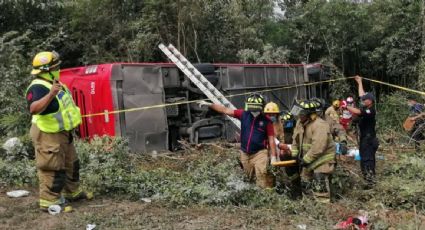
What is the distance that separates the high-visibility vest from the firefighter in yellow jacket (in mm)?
2749

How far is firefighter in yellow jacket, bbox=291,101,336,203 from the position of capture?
5.81 m

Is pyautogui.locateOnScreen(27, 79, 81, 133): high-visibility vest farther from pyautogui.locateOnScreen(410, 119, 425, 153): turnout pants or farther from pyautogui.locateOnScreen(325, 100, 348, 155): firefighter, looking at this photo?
pyautogui.locateOnScreen(410, 119, 425, 153): turnout pants

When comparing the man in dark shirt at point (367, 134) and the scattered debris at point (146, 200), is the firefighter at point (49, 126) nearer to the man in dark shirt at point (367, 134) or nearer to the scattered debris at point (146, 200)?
the scattered debris at point (146, 200)

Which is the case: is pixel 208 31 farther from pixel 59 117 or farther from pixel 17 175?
pixel 59 117

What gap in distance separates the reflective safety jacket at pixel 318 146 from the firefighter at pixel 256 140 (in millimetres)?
462

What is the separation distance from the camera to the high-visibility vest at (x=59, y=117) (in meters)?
4.86

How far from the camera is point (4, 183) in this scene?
19.9 ft

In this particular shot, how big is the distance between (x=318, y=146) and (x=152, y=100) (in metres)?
3.87

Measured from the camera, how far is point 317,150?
228 inches

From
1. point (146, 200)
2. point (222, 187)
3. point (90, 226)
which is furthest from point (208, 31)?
point (90, 226)

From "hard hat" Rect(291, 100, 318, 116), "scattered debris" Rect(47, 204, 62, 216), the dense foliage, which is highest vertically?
the dense foliage

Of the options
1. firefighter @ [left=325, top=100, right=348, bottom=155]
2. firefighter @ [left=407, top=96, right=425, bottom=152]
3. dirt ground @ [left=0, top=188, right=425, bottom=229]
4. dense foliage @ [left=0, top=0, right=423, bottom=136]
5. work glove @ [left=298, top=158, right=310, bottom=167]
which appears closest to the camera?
dirt ground @ [left=0, top=188, right=425, bottom=229]

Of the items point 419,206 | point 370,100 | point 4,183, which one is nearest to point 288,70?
point 370,100

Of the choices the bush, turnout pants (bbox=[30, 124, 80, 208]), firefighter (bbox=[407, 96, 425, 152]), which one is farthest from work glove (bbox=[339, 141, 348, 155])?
turnout pants (bbox=[30, 124, 80, 208])
